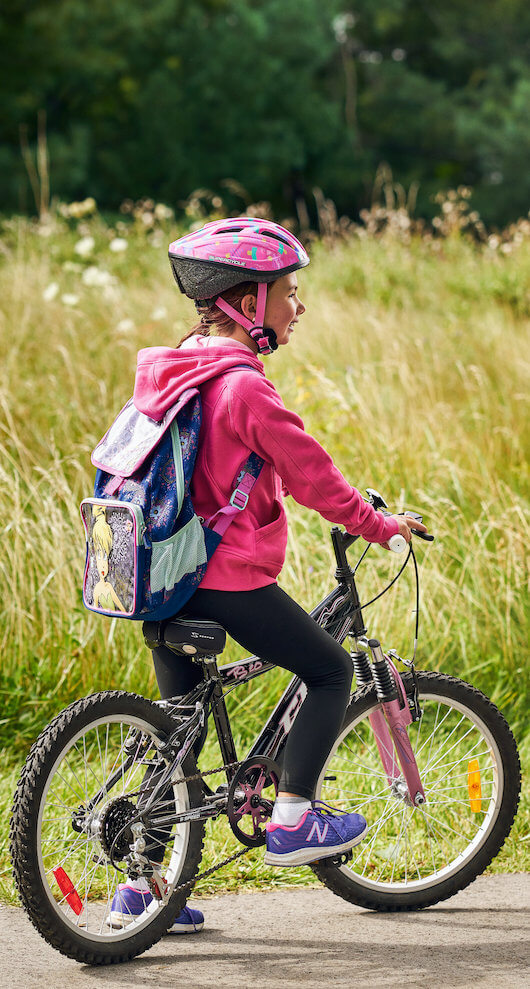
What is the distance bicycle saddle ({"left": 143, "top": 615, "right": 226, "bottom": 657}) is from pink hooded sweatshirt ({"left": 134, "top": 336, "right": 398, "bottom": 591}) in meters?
0.10

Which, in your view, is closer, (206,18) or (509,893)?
(509,893)

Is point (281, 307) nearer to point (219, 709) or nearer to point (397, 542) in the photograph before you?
point (397, 542)

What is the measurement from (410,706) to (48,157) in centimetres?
2278

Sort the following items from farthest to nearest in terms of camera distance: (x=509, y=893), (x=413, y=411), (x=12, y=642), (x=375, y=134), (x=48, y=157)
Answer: (x=375, y=134) → (x=48, y=157) → (x=413, y=411) → (x=12, y=642) → (x=509, y=893)

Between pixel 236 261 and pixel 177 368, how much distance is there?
1.05 ft

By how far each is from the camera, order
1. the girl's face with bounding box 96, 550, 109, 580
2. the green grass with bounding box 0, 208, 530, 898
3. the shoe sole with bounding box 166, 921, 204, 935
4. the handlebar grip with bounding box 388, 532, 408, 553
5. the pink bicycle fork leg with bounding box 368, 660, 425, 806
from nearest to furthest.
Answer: the girl's face with bounding box 96, 550, 109, 580
the handlebar grip with bounding box 388, 532, 408, 553
the shoe sole with bounding box 166, 921, 204, 935
the pink bicycle fork leg with bounding box 368, 660, 425, 806
the green grass with bounding box 0, 208, 530, 898


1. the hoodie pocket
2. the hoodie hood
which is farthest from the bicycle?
the hoodie hood

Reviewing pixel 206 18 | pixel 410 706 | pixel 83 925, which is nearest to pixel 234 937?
pixel 83 925

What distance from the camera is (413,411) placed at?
6824 mm

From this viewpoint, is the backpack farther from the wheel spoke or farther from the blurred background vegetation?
the blurred background vegetation

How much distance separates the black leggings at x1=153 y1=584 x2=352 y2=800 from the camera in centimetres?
314

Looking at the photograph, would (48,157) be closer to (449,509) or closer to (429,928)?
(449,509)

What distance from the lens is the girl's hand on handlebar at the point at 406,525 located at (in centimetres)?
327

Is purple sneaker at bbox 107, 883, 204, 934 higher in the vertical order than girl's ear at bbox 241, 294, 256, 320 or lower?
lower
